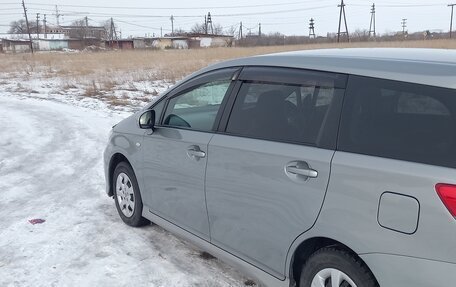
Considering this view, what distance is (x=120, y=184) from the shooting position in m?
4.87

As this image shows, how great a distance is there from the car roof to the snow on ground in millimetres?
1706

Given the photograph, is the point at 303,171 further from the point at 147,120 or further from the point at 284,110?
the point at 147,120

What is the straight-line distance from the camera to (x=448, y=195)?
2.06 metres

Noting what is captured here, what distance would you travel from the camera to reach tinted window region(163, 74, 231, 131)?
11.9ft

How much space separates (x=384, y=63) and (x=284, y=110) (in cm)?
72

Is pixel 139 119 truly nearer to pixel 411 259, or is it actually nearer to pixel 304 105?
pixel 304 105

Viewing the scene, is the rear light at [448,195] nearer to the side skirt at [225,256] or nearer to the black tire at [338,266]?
the black tire at [338,266]

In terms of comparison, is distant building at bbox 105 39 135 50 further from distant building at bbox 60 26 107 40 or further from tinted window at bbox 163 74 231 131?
tinted window at bbox 163 74 231 131

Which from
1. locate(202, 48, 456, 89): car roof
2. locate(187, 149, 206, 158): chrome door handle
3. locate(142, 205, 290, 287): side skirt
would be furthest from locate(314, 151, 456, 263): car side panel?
locate(187, 149, 206, 158): chrome door handle

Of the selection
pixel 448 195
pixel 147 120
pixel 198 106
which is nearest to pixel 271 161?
pixel 448 195

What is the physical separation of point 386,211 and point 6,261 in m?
3.24

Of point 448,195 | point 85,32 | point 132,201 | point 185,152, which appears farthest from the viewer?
point 85,32

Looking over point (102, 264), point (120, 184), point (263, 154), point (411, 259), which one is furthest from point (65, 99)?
point (411, 259)

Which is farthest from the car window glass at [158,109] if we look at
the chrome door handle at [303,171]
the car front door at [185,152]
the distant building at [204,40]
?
the distant building at [204,40]
